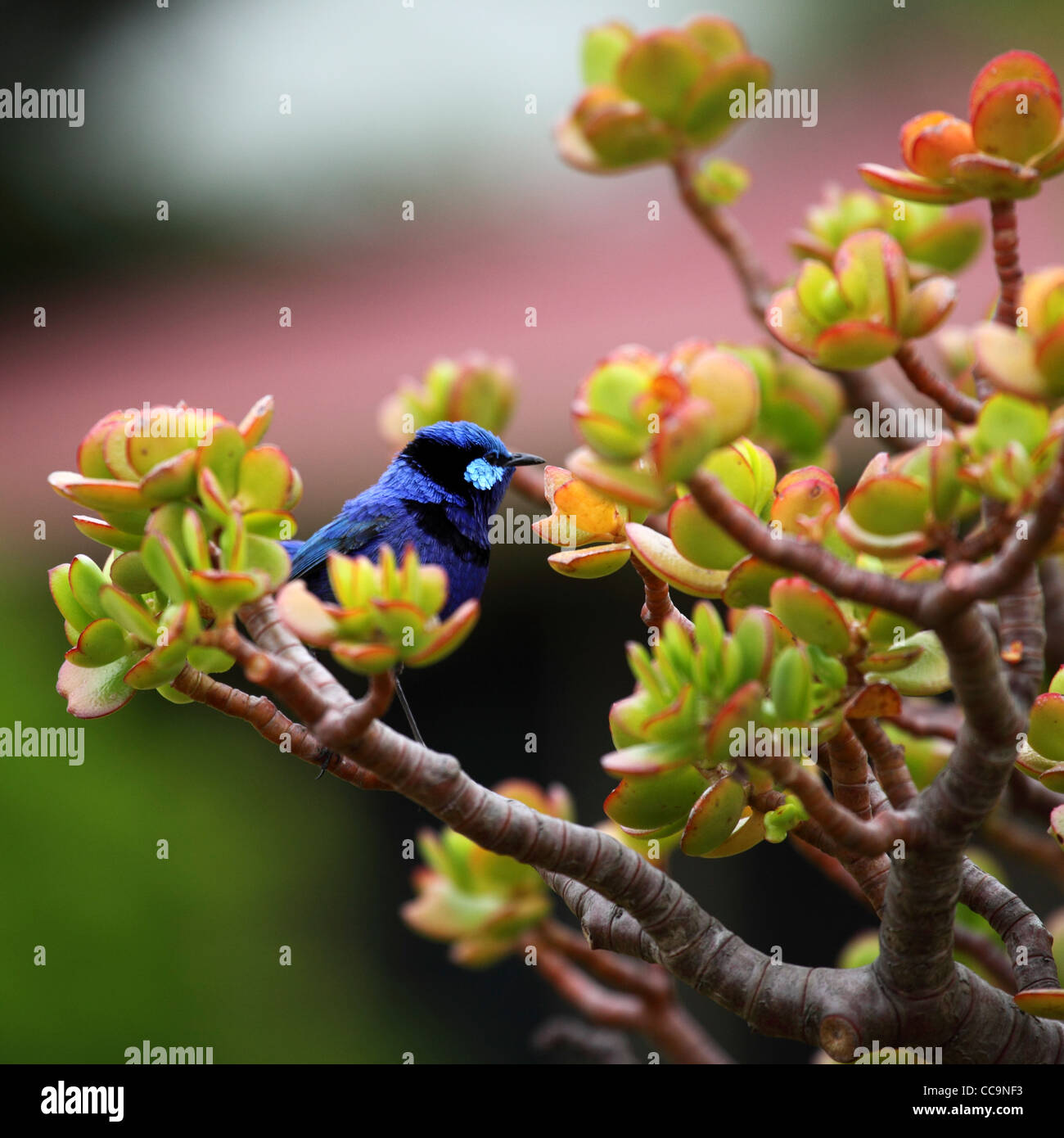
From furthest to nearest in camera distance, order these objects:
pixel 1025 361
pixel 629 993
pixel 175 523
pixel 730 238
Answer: pixel 629 993 < pixel 730 238 < pixel 175 523 < pixel 1025 361

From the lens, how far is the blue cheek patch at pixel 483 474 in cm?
218

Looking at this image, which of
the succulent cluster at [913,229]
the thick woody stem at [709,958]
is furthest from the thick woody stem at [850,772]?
the succulent cluster at [913,229]

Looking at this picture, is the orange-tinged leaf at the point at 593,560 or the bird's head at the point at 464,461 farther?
the bird's head at the point at 464,461

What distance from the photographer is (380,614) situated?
0.66m

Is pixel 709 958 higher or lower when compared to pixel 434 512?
lower

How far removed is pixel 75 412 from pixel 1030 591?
3416 mm

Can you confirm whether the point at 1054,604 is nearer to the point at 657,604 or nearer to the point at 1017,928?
the point at 1017,928

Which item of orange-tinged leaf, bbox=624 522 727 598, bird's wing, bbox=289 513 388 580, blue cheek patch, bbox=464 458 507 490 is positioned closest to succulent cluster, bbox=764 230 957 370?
orange-tinged leaf, bbox=624 522 727 598

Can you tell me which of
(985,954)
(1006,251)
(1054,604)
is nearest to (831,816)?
(1006,251)

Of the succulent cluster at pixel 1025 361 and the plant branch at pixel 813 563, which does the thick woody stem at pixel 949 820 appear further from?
the succulent cluster at pixel 1025 361

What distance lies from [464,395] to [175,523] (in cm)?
70

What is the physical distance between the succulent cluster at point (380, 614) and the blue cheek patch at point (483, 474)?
1500 millimetres

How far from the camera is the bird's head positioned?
2166 mm
